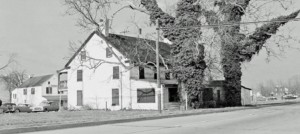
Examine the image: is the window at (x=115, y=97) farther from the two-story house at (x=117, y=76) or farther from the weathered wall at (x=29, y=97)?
the weathered wall at (x=29, y=97)

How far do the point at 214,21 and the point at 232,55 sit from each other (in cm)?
706

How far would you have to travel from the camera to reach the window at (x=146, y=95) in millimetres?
→ 39222

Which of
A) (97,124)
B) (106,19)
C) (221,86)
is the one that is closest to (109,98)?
(106,19)

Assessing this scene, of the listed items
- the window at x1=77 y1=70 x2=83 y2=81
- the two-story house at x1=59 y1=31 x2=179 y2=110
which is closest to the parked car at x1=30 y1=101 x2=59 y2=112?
the two-story house at x1=59 y1=31 x2=179 y2=110

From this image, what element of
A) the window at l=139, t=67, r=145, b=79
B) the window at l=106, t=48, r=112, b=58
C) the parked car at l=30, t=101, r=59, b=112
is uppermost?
the window at l=106, t=48, r=112, b=58

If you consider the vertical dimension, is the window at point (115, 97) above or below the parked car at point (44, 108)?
above

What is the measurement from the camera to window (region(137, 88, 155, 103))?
39.2 meters

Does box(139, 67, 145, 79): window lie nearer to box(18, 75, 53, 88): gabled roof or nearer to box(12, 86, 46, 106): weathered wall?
box(12, 86, 46, 106): weathered wall

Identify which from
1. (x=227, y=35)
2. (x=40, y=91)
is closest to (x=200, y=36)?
(x=227, y=35)

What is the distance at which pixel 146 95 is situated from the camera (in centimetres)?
3978

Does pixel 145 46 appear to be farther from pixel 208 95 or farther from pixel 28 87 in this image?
pixel 28 87

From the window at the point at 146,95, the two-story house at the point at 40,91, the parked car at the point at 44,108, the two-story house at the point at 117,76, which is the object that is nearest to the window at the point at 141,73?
the two-story house at the point at 117,76

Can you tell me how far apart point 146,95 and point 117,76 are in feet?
17.1

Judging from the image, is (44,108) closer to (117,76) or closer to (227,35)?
(117,76)
